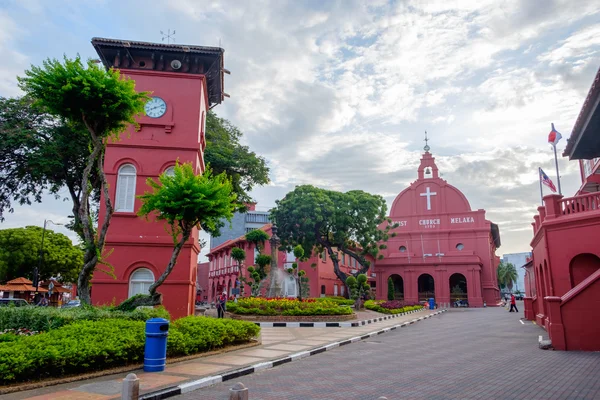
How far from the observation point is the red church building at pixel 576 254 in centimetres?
1118

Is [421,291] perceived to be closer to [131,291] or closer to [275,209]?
[275,209]

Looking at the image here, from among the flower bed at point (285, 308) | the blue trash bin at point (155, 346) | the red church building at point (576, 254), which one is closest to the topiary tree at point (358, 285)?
the flower bed at point (285, 308)

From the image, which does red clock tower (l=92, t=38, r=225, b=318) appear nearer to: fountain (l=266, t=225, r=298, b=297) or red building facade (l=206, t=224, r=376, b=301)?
fountain (l=266, t=225, r=298, b=297)

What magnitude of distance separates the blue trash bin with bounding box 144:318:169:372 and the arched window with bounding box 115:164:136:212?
28.3 feet

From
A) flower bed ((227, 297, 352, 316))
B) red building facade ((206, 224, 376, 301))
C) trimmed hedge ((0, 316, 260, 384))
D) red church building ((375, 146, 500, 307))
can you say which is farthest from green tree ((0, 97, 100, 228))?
red church building ((375, 146, 500, 307))

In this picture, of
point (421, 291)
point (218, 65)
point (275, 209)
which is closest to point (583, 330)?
point (218, 65)

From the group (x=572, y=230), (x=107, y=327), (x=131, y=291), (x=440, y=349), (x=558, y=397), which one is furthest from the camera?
(x=131, y=291)

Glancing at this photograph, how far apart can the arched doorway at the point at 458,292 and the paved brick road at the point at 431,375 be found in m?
31.7

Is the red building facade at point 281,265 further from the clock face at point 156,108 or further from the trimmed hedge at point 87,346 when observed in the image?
the trimmed hedge at point 87,346

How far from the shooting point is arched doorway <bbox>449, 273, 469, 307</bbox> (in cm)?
4238

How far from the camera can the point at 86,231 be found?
37.3 ft

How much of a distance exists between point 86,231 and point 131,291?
458cm

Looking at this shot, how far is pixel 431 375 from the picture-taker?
26.8 ft

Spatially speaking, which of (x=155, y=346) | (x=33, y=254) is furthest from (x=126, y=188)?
(x=33, y=254)
